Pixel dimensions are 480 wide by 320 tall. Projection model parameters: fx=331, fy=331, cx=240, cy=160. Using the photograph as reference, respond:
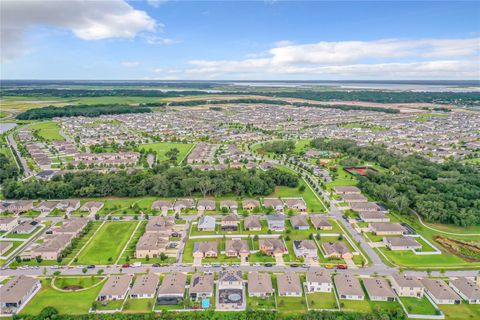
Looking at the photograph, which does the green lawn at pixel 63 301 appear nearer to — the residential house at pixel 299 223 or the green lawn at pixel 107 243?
the green lawn at pixel 107 243

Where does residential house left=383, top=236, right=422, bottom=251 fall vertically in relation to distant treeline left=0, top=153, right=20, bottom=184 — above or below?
below

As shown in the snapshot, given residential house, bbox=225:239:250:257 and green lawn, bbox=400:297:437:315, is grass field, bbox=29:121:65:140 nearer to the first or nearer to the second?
residential house, bbox=225:239:250:257

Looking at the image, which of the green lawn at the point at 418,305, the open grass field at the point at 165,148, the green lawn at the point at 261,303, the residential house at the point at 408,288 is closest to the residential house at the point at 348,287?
the residential house at the point at 408,288

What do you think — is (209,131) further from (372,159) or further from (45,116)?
(45,116)

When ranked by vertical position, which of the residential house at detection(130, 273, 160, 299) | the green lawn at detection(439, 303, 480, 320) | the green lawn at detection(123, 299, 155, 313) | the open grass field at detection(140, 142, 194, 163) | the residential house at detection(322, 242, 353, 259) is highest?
the open grass field at detection(140, 142, 194, 163)

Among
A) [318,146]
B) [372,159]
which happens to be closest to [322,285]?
[372,159]

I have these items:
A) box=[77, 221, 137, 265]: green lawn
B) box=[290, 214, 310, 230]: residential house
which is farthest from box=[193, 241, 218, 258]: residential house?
box=[290, 214, 310, 230]: residential house
